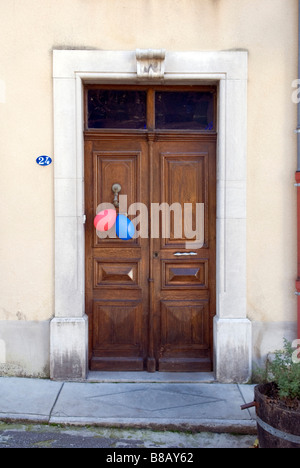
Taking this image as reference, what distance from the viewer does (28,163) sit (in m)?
4.95

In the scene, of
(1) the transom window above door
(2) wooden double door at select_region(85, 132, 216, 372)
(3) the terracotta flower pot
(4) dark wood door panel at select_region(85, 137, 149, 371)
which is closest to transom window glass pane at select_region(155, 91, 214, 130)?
(1) the transom window above door

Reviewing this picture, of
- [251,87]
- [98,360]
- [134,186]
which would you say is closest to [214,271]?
[134,186]

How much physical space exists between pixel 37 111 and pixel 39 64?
490 millimetres

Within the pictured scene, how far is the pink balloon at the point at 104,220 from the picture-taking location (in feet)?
16.6

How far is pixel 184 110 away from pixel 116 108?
0.75 metres

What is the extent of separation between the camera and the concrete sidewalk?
4.15m

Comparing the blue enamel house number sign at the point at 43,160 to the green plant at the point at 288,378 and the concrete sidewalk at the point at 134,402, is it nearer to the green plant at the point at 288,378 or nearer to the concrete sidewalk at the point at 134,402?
the concrete sidewalk at the point at 134,402

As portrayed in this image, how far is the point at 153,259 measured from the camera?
5195 mm

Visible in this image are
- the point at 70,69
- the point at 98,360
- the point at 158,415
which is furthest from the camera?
the point at 98,360

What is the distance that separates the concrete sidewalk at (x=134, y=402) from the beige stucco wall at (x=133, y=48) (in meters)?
0.80

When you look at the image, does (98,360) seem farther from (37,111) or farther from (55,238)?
(37,111)

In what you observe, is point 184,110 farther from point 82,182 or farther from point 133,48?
point 82,182

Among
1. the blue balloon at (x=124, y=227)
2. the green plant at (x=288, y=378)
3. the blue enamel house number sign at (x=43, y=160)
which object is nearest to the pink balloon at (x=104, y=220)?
the blue balloon at (x=124, y=227)

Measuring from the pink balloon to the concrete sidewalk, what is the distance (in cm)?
160
